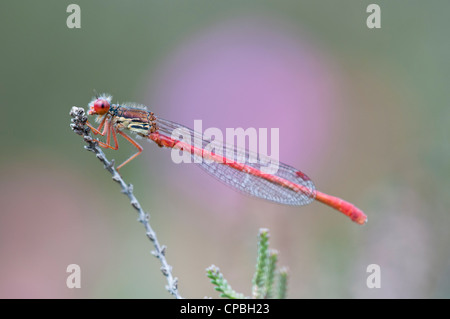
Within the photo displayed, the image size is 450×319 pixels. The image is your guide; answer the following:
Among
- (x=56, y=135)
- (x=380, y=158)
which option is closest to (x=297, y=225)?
(x=380, y=158)

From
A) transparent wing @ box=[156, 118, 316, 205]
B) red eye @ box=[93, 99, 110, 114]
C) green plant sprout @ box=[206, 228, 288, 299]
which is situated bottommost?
green plant sprout @ box=[206, 228, 288, 299]

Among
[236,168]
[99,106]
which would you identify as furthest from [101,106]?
[236,168]

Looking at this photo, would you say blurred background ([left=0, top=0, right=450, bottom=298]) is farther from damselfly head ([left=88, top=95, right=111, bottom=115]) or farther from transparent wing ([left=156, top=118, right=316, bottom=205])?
damselfly head ([left=88, top=95, right=111, bottom=115])

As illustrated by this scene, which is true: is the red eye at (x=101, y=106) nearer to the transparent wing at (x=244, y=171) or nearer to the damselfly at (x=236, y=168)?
the damselfly at (x=236, y=168)

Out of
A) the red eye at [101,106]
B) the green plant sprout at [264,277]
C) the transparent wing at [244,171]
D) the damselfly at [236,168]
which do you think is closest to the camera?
the green plant sprout at [264,277]

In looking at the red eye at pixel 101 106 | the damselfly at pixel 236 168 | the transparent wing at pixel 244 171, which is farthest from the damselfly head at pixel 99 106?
the transparent wing at pixel 244 171

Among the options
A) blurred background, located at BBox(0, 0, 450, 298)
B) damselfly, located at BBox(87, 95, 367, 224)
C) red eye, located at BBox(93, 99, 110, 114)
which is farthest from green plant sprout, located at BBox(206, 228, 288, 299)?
red eye, located at BBox(93, 99, 110, 114)
